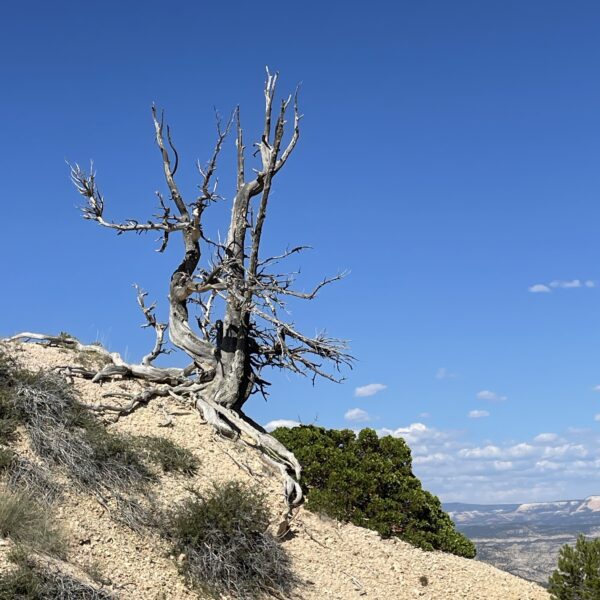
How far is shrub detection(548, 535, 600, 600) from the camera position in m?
13.3

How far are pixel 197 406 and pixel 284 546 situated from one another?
4383 millimetres

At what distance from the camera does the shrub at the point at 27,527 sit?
9961 mm

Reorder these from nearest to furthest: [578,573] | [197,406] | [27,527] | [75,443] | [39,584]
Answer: [39,584] < [27,527] < [75,443] < [578,573] < [197,406]

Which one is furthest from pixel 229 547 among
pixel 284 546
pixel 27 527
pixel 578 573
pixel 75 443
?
pixel 578 573

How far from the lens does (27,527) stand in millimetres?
10156

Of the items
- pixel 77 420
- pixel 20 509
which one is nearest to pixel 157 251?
pixel 77 420

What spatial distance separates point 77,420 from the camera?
1411cm

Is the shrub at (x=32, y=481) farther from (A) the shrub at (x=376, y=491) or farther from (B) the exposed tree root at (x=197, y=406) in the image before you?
(A) the shrub at (x=376, y=491)

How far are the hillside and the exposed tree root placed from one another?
0.22 metres

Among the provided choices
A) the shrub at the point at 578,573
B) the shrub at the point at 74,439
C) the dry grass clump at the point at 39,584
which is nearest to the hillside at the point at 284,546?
the shrub at the point at 74,439

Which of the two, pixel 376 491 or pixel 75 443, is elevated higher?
pixel 75 443

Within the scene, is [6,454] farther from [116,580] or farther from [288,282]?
[288,282]

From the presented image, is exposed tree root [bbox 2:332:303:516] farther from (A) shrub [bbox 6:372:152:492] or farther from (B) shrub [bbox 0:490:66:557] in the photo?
(B) shrub [bbox 0:490:66:557]

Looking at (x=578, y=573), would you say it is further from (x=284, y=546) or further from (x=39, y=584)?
(x=39, y=584)
